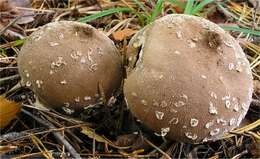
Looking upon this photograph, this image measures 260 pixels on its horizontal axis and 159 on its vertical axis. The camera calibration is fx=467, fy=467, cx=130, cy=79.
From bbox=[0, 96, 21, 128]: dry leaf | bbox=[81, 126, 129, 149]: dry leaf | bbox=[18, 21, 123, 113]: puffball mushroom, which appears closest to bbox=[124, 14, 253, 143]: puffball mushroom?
bbox=[18, 21, 123, 113]: puffball mushroom

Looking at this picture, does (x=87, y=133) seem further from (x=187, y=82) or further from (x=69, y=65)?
(x=187, y=82)

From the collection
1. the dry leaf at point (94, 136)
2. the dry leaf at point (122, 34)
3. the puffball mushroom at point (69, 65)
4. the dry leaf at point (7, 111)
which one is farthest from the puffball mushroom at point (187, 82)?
the dry leaf at point (122, 34)

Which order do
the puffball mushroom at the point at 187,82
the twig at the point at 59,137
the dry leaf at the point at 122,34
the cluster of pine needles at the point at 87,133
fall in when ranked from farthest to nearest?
the dry leaf at the point at 122,34, the cluster of pine needles at the point at 87,133, the twig at the point at 59,137, the puffball mushroom at the point at 187,82

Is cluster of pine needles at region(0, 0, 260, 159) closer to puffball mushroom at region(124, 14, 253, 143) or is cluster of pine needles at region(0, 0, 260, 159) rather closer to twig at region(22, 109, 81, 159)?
twig at region(22, 109, 81, 159)

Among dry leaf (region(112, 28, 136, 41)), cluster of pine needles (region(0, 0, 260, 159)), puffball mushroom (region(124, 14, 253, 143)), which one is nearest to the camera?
puffball mushroom (region(124, 14, 253, 143))

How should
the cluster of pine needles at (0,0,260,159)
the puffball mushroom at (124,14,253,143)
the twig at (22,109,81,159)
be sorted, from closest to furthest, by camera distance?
the puffball mushroom at (124,14,253,143) → the twig at (22,109,81,159) → the cluster of pine needles at (0,0,260,159)

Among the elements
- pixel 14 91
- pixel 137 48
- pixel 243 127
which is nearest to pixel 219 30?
pixel 137 48

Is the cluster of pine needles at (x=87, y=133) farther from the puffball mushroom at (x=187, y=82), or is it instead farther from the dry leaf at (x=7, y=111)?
the puffball mushroom at (x=187, y=82)

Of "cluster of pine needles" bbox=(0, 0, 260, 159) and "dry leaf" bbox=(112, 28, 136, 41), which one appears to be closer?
"cluster of pine needles" bbox=(0, 0, 260, 159)
